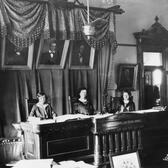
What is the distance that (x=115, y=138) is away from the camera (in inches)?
250

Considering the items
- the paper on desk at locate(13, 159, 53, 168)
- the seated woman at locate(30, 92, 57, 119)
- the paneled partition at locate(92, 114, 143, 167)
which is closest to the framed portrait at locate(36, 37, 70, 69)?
the seated woman at locate(30, 92, 57, 119)

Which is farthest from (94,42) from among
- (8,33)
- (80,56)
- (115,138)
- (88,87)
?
(115,138)

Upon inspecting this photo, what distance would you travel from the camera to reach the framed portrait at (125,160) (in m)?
2.99

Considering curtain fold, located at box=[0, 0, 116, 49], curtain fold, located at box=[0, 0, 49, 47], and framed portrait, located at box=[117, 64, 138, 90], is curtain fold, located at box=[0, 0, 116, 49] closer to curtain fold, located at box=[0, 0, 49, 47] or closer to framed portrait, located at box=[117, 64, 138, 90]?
curtain fold, located at box=[0, 0, 49, 47]

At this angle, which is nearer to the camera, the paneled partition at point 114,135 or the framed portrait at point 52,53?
the paneled partition at point 114,135

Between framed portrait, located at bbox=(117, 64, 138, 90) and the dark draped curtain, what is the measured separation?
0.73 meters

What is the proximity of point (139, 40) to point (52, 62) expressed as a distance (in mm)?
3306

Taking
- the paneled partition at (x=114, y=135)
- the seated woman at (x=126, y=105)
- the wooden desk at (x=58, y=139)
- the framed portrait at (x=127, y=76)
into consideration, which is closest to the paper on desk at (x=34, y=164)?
the wooden desk at (x=58, y=139)

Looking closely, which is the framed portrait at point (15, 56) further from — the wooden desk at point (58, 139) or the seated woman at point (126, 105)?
the seated woman at point (126, 105)

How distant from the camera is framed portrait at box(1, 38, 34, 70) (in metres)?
7.32

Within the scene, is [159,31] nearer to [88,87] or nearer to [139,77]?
[139,77]

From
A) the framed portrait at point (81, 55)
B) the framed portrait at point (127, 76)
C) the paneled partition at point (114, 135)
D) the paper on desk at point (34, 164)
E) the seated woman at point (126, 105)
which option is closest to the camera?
the paper on desk at point (34, 164)

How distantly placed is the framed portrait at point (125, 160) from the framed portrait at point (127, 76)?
6.64 meters

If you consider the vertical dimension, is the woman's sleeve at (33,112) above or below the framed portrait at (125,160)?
above
